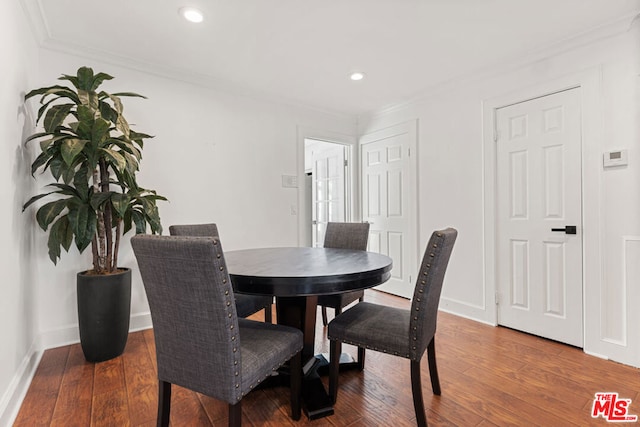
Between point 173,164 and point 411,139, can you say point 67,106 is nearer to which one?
point 173,164

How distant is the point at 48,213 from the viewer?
6.63 ft

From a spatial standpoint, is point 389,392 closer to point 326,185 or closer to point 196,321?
point 196,321

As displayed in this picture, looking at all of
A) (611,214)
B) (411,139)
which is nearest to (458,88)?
(411,139)

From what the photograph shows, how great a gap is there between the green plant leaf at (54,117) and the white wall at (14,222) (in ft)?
0.44

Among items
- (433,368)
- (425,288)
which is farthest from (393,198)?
(425,288)

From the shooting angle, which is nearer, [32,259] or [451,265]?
[32,259]

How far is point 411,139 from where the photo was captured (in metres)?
3.58

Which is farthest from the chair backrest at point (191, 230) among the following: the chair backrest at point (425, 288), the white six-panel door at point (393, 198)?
the white six-panel door at point (393, 198)

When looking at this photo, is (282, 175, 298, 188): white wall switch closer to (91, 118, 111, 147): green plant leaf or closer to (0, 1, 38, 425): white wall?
(91, 118, 111, 147): green plant leaf

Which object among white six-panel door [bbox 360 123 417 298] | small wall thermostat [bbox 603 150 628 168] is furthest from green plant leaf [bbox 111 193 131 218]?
small wall thermostat [bbox 603 150 628 168]

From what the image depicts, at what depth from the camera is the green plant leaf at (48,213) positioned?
1994 mm

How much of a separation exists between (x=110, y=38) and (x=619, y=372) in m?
4.22

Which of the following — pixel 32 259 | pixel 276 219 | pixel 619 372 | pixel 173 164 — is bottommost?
pixel 619 372

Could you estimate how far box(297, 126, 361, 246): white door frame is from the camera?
3.78m
